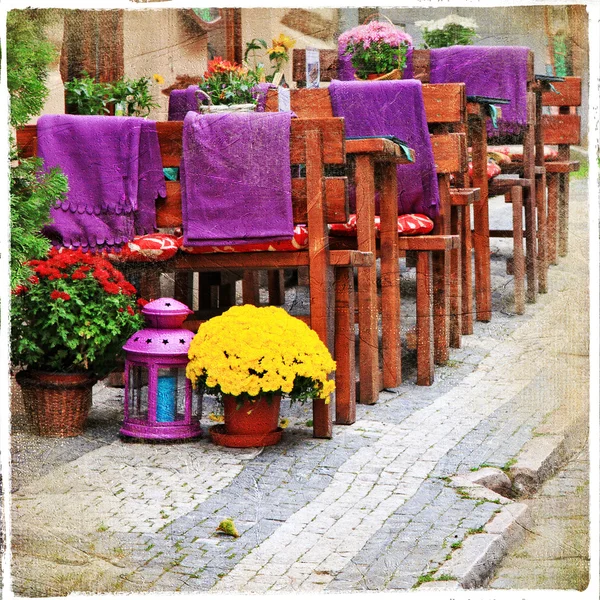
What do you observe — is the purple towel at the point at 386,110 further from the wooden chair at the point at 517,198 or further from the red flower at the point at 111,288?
the red flower at the point at 111,288

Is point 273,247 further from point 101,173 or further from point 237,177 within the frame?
point 101,173

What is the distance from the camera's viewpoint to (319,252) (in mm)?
5199

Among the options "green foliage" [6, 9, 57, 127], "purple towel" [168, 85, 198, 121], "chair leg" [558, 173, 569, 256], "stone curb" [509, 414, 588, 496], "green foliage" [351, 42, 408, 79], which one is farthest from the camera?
"chair leg" [558, 173, 569, 256]

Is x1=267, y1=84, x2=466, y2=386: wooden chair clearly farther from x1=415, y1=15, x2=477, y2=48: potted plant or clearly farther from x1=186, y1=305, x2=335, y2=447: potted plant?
x1=186, y1=305, x2=335, y2=447: potted plant

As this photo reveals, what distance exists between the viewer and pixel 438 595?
3422 millimetres

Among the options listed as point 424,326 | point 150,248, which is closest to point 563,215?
point 424,326

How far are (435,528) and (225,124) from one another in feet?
6.78

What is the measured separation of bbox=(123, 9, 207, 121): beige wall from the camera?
17.4 feet

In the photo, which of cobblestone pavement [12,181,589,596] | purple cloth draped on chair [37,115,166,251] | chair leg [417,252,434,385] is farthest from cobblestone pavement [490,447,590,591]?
purple cloth draped on chair [37,115,166,251]

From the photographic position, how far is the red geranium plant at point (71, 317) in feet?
16.2

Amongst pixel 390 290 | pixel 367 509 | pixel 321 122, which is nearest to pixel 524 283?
pixel 390 290

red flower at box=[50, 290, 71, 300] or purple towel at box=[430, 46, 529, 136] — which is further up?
purple towel at box=[430, 46, 529, 136]

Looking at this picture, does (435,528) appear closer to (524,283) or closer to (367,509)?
(367,509)

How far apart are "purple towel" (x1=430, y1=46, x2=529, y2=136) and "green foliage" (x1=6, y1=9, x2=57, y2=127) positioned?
3458 millimetres
